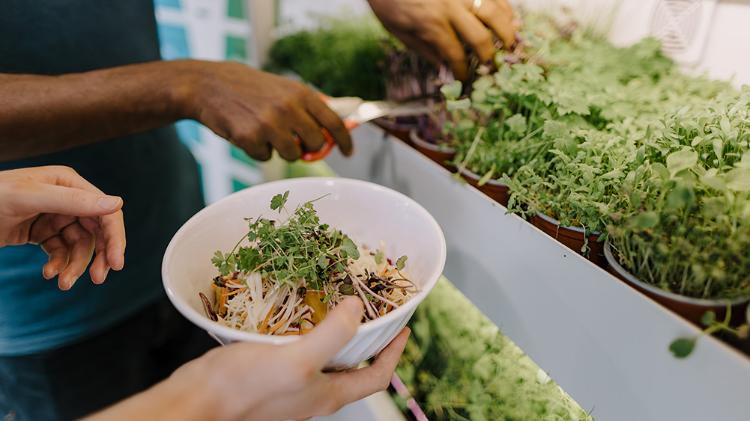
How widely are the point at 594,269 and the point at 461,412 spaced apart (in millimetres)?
510

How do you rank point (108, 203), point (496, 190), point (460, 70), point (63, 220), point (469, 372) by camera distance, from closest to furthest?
1. point (108, 203)
2. point (63, 220)
3. point (496, 190)
4. point (469, 372)
5. point (460, 70)

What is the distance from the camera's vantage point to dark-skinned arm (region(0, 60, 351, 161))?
38.9 inches

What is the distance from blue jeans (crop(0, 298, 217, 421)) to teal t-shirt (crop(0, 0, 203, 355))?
49 mm

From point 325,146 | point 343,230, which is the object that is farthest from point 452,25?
point 343,230

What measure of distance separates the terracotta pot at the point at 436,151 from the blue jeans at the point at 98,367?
891mm

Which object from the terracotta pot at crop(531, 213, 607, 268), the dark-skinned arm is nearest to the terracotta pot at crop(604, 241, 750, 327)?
the terracotta pot at crop(531, 213, 607, 268)

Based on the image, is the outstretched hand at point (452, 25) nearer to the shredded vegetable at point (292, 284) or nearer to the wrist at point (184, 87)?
the wrist at point (184, 87)

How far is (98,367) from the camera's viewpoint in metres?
1.31

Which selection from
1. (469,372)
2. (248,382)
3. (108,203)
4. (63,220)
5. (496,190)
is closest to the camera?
(248,382)

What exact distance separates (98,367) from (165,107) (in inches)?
30.2

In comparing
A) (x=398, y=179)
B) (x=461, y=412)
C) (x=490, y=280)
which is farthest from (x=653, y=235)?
(x=398, y=179)

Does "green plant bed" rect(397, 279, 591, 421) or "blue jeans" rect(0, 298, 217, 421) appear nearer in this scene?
"green plant bed" rect(397, 279, 591, 421)

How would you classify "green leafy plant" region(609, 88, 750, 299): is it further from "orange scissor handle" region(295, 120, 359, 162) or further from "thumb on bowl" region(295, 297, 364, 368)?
"orange scissor handle" region(295, 120, 359, 162)

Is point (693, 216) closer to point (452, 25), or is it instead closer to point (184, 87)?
point (452, 25)
